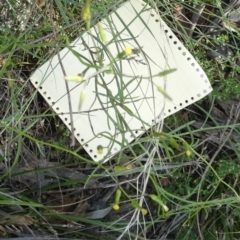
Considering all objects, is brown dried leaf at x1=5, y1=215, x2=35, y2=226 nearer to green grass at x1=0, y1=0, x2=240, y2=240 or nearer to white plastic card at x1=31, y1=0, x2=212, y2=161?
green grass at x1=0, y1=0, x2=240, y2=240

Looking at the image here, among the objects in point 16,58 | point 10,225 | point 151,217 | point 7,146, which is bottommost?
point 151,217

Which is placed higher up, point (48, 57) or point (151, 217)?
point (48, 57)

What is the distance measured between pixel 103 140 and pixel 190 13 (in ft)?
1.02

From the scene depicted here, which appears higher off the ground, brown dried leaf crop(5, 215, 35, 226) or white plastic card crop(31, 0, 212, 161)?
white plastic card crop(31, 0, 212, 161)

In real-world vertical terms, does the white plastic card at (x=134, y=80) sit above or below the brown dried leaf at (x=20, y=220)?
above

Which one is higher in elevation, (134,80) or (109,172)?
(134,80)

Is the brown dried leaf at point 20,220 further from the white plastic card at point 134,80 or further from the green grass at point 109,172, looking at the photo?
the white plastic card at point 134,80

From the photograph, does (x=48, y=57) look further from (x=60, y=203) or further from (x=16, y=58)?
(x=60, y=203)

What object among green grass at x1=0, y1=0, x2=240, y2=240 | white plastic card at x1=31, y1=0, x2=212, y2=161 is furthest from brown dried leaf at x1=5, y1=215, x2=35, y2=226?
white plastic card at x1=31, y1=0, x2=212, y2=161

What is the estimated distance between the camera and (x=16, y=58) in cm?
90

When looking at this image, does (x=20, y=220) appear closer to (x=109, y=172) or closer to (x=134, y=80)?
(x=109, y=172)

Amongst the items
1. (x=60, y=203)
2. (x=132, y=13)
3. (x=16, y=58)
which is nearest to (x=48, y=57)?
(x=16, y=58)

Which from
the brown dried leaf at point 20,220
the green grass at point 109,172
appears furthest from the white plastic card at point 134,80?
the brown dried leaf at point 20,220

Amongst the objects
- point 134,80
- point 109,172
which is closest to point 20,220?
point 109,172
